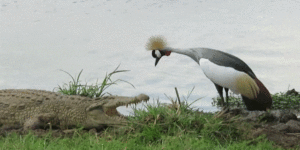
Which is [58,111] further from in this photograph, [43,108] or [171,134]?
[171,134]

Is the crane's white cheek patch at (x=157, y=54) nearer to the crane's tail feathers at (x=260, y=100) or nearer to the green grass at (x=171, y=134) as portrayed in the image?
the crane's tail feathers at (x=260, y=100)

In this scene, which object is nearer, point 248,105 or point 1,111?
point 1,111

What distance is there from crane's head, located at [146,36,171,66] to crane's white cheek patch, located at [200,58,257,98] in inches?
50.5

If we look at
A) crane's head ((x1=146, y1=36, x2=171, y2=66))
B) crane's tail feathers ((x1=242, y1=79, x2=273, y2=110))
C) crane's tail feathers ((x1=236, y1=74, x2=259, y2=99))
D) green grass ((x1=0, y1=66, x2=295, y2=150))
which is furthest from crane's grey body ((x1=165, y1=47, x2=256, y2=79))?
green grass ((x1=0, y1=66, x2=295, y2=150))

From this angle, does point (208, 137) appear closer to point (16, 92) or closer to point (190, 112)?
point (190, 112)

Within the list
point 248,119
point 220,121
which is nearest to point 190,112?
point 220,121

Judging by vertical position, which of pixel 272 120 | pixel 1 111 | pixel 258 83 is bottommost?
pixel 272 120

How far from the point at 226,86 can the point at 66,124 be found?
11.2ft

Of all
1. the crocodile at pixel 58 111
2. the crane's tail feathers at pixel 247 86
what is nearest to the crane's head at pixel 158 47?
the crane's tail feathers at pixel 247 86

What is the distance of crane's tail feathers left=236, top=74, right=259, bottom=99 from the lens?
243 inches

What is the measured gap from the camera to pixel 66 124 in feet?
16.3

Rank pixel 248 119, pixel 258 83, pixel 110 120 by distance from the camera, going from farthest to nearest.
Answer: pixel 258 83
pixel 248 119
pixel 110 120

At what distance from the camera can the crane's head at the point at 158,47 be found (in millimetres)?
7258

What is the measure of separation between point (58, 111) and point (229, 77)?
348cm
